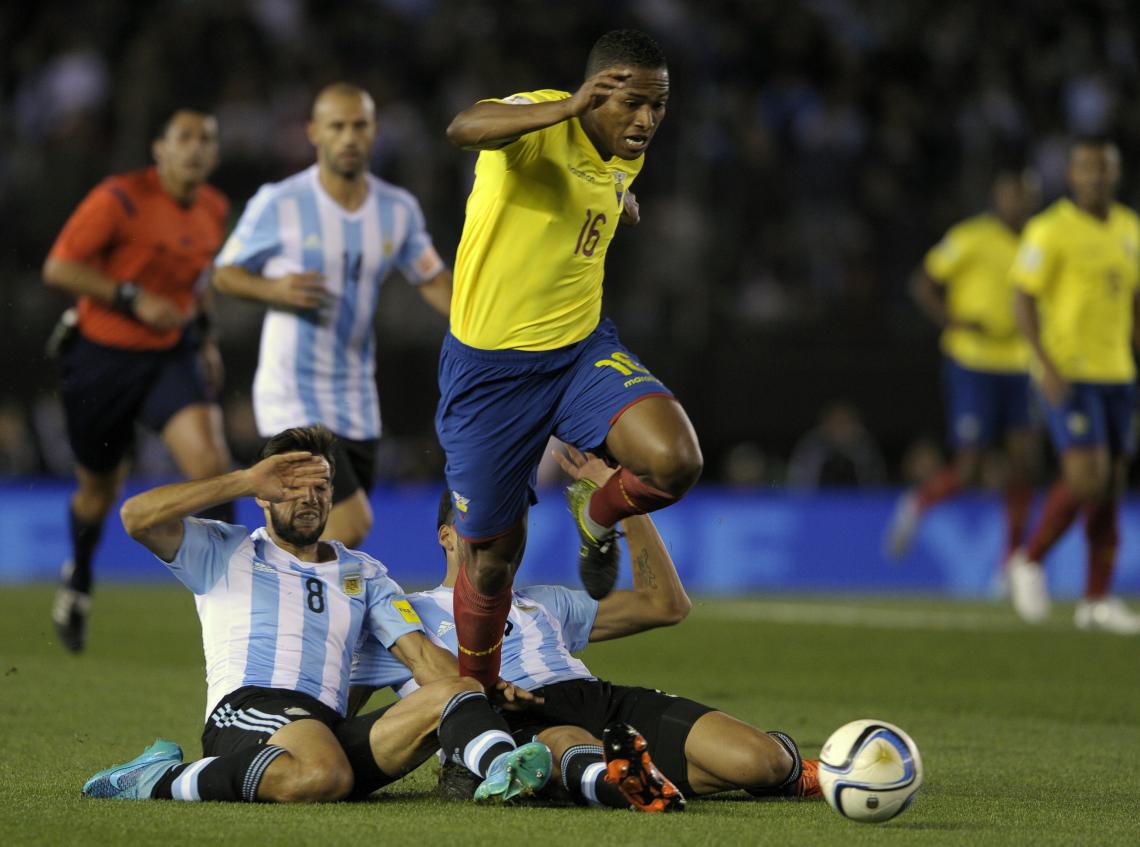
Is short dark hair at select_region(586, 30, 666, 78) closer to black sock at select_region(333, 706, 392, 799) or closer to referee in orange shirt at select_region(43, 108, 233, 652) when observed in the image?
black sock at select_region(333, 706, 392, 799)

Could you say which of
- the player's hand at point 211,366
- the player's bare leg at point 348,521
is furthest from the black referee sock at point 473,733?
the player's hand at point 211,366

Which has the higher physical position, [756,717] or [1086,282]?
[1086,282]

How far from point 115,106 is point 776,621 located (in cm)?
694

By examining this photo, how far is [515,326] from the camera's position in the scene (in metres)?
5.63

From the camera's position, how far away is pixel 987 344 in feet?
44.1

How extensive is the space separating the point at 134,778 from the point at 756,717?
3052mm

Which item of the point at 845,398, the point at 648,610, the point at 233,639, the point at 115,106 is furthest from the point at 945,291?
the point at 233,639

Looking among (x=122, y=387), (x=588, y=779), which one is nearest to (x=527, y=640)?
(x=588, y=779)

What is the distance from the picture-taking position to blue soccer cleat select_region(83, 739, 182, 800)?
5.11 m

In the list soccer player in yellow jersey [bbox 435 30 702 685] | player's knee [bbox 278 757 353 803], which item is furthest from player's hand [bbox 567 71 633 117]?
player's knee [bbox 278 757 353 803]

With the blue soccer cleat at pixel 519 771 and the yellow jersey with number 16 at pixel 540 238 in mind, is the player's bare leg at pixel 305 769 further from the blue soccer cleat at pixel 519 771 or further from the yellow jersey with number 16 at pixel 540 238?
the yellow jersey with number 16 at pixel 540 238

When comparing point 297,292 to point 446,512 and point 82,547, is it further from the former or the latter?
point 82,547

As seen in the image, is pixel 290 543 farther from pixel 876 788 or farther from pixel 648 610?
pixel 876 788

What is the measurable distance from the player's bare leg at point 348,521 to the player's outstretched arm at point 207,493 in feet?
7.65
